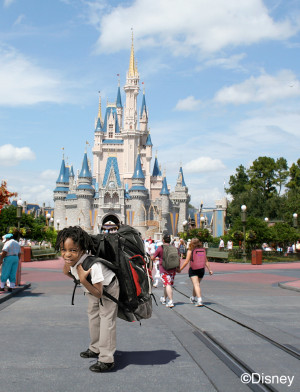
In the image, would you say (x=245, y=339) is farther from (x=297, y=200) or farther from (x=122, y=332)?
(x=297, y=200)

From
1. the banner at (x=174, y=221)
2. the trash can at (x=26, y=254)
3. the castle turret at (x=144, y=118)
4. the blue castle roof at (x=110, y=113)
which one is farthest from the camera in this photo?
the castle turret at (x=144, y=118)

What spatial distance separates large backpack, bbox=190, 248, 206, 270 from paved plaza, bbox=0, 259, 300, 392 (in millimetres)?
809

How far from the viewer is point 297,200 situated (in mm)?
54656

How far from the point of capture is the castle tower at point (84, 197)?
276 feet

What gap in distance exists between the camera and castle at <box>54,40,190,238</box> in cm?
8500

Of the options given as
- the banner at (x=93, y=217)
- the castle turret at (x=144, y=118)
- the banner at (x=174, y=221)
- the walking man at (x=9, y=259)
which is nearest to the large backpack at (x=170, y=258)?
the walking man at (x=9, y=259)

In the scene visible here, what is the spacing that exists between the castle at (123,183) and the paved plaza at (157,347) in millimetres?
70464

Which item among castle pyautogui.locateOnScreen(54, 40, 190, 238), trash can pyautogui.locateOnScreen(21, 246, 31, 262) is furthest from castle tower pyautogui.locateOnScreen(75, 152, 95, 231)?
trash can pyautogui.locateOnScreen(21, 246, 31, 262)

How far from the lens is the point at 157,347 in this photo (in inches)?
238

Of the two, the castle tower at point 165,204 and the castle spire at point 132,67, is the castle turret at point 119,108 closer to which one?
the castle spire at point 132,67

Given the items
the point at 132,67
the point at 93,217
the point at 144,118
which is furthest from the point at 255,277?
the point at 132,67

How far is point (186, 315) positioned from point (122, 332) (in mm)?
1768

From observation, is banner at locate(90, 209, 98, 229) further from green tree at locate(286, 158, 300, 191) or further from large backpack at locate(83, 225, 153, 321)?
large backpack at locate(83, 225, 153, 321)

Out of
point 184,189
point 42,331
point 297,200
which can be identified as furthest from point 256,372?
point 184,189
